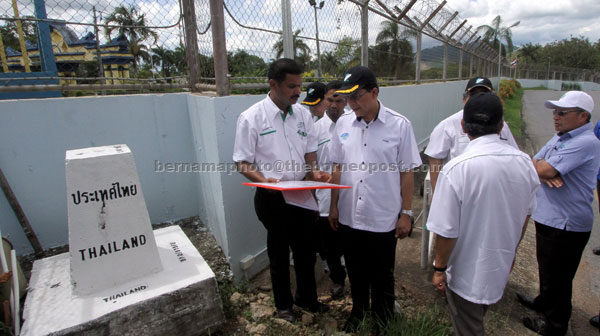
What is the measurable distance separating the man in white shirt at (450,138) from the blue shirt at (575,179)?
1.47 ft

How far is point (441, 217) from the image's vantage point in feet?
5.49

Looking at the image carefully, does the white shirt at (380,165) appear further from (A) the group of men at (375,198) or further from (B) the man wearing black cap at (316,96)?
(B) the man wearing black cap at (316,96)

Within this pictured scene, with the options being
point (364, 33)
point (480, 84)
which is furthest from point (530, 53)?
point (480, 84)

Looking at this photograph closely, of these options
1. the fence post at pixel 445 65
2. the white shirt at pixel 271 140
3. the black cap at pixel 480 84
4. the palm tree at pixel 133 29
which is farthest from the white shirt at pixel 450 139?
the fence post at pixel 445 65

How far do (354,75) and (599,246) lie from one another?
4003 millimetres

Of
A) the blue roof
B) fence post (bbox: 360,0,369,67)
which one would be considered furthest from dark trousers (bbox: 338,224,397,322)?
the blue roof

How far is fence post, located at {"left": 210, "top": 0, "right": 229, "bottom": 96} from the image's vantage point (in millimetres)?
2693

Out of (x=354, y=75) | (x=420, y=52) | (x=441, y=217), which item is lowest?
(x=441, y=217)

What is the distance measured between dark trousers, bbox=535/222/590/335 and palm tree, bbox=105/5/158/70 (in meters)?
3.57

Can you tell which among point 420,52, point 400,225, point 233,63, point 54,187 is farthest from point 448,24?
point 54,187

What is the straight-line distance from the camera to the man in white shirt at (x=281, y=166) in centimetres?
226

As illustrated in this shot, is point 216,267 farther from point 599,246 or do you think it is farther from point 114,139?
point 599,246

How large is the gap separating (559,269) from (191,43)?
3.79 m

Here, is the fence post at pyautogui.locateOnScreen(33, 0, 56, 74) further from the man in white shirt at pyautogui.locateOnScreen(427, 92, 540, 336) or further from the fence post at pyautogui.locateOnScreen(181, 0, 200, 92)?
the man in white shirt at pyautogui.locateOnScreen(427, 92, 540, 336)
